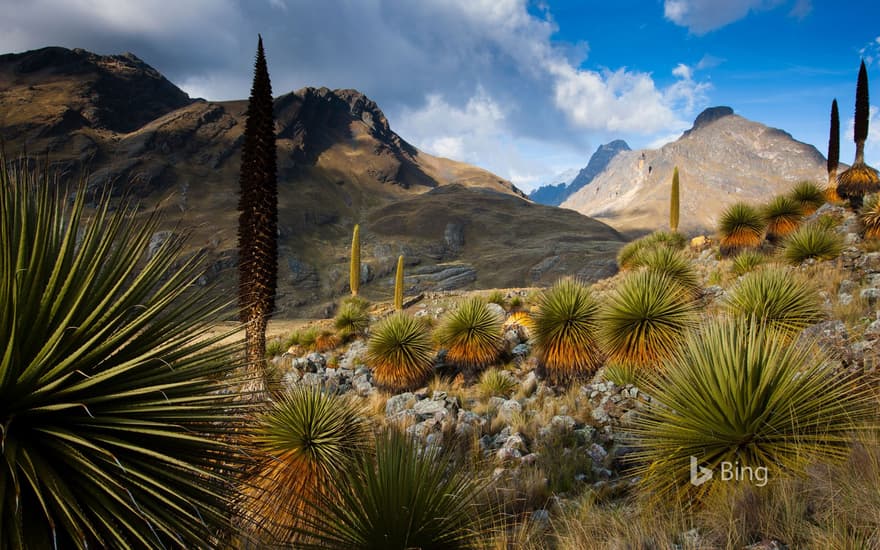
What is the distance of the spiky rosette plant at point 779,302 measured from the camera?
815cm

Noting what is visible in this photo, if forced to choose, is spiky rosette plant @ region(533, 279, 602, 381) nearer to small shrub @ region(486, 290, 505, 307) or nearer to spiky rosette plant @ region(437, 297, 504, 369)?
spiky rosette plant @ region(437, 297, 504, 369)

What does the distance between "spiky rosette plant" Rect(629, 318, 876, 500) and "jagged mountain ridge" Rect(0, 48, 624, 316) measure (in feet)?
228

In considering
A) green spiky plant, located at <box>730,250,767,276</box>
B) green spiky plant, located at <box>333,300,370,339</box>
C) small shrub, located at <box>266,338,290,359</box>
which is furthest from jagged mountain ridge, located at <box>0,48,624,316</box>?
green spiky plant, located at <box>730,250,767,276</box>

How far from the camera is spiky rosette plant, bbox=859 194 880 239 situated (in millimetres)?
12578

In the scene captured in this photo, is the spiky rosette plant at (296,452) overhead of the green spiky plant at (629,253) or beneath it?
beneath

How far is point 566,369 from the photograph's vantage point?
10.0 m

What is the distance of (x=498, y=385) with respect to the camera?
1095cm

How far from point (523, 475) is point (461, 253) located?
99992 mm

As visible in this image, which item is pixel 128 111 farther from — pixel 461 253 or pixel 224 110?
pixel 461 253

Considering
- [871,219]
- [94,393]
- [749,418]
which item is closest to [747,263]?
[871,219]

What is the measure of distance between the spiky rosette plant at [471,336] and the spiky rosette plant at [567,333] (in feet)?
6.53

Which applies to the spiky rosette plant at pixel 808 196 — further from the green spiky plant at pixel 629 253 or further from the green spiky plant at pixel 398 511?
the green spiky plant at pixel 398 511

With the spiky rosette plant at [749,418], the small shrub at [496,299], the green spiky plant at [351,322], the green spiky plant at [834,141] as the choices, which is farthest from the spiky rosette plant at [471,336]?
the green spiky plant at [834,141]

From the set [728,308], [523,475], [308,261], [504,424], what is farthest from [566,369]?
[308,261]
